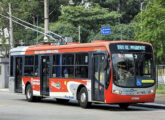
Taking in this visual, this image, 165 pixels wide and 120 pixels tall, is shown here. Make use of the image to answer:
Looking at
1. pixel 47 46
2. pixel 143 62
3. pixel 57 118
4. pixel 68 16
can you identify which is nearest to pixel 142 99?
pixel 143 62

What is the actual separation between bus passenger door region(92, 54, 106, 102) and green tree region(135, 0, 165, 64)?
1079cm

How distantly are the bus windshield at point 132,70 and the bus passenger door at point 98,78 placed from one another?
2.02 feet

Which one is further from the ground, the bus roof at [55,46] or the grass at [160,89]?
the bus roof at [55,46]

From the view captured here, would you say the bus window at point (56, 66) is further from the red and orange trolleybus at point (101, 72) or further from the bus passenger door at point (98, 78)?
the bus passenger door at point (98, 78)

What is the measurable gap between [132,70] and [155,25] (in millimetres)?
14522

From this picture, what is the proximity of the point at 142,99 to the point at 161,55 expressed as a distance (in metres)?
16.9

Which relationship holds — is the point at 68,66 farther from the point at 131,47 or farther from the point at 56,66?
the point at 131,47

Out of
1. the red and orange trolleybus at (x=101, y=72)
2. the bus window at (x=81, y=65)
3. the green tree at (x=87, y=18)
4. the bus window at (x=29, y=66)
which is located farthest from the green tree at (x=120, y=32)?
the bus window at (x=81, y=65)

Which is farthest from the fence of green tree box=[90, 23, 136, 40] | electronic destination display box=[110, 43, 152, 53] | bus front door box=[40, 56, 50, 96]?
green tree box=[90, 23, 136, 40]

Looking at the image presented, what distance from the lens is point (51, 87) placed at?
2344cm

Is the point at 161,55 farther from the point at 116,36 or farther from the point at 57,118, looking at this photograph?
the point at 116,36

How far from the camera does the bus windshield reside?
19094mm

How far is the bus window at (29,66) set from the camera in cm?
2572

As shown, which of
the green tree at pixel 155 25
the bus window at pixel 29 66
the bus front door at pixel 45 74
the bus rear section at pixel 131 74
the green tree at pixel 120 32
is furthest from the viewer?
the green tree at pixel 120 32
